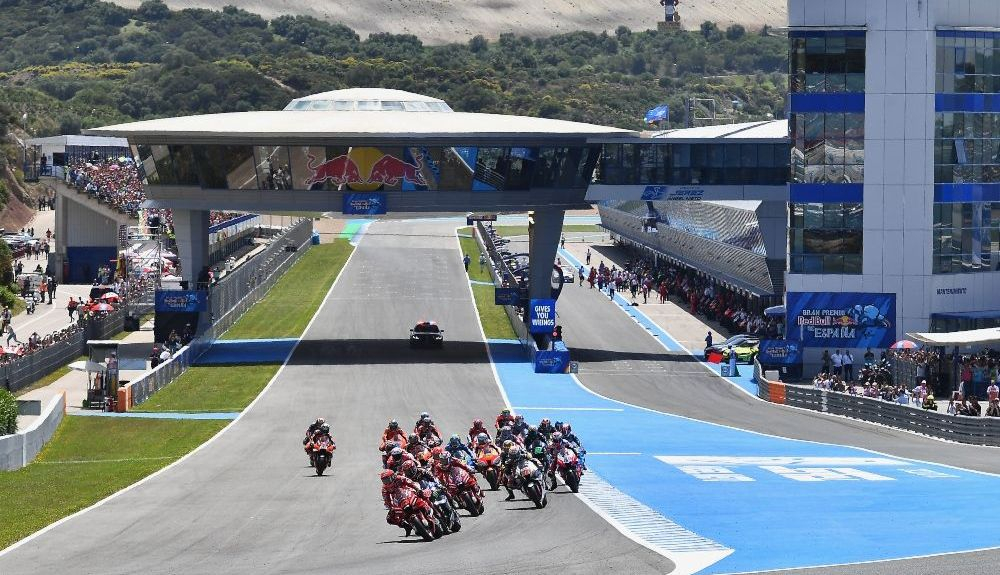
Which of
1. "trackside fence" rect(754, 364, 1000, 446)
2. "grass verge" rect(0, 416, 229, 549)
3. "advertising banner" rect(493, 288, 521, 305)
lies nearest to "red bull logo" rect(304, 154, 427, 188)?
"advertising banner" rect(493, 288, 521, 305)

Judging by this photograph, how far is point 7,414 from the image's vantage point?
4266cm

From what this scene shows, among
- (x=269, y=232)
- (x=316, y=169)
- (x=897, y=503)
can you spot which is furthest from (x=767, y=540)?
(x=269, y=232)

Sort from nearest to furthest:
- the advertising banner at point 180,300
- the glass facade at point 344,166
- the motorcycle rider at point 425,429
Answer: the motorcycle rider at point 425,429 → the advertising banner at point 180,300 → the glass facade at point 344,166

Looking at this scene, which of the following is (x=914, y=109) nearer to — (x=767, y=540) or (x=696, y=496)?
(x=696, y=496)

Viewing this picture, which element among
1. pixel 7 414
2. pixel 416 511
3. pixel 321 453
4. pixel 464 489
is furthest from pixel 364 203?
pixel 416 511

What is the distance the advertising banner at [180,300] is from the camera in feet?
229

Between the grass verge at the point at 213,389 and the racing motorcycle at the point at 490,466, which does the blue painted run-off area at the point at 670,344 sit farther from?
the racing motorcycle at the point at 490,466

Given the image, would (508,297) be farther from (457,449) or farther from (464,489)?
(464,489)

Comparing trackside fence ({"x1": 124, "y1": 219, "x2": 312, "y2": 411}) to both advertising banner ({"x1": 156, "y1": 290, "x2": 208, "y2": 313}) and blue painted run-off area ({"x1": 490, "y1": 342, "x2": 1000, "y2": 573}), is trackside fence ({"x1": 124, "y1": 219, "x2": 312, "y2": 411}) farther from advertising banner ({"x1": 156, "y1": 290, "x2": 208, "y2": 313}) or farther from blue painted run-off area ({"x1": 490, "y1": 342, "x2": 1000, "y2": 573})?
blue painted run-off area ({"x1": 490, "y1": 342, "x2": 1000, "y2": 573})

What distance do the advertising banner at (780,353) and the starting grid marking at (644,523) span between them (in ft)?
93.6

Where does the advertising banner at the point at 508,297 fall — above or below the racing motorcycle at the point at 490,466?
above

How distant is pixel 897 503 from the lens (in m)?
32.9

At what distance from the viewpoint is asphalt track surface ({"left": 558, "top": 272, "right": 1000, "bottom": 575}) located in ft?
85.4

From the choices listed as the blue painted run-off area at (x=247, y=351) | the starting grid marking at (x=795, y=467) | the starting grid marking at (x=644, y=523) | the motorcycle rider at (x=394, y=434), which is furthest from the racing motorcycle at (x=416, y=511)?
the blue painted run-off area at (x=247, y=351)
